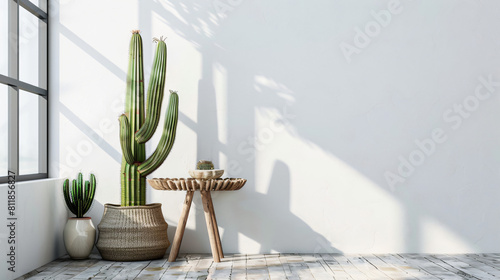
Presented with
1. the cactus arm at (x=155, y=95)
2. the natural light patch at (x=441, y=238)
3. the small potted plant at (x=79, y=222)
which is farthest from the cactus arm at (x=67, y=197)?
the natural light patch at (x=441, y=238)

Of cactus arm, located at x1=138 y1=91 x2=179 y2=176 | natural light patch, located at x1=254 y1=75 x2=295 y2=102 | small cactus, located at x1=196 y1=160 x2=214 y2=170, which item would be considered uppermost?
natural light patch, located at x1=254 y1=75 x2=295 y2=102

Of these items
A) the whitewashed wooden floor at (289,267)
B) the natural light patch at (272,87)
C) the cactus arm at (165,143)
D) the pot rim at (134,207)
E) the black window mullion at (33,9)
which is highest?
the black window mullion at (33,9)

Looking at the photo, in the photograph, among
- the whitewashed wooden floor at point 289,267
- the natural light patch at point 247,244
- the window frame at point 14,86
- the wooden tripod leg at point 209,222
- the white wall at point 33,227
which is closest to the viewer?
the white wall at point 33,227

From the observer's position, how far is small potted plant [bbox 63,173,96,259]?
4.00 metres

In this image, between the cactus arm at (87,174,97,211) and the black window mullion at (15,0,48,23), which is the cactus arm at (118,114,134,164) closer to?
the cactus arm at (87,174,97,211)

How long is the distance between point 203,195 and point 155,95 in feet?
2.60

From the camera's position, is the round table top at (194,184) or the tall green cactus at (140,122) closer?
the round table top at (194,184)

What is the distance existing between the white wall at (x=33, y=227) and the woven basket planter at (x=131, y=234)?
0.34 meters

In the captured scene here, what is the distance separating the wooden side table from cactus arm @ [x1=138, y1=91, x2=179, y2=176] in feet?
0.42

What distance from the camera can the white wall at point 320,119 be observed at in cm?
434

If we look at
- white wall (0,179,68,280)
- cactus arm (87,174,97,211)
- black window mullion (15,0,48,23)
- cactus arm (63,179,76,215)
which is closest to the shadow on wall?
cactus arm (87,174,97,211)

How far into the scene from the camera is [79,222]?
159 inches

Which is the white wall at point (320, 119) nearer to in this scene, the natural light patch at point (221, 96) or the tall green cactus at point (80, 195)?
the natural light patch at point (221, 96)

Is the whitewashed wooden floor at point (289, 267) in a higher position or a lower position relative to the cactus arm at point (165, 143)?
lower
